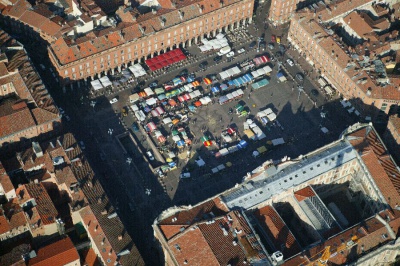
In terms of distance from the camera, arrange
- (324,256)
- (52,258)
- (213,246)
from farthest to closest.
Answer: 1. (52,258)
2. (213,246)
3. (324,256)

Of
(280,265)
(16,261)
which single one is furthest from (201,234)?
(16,261)

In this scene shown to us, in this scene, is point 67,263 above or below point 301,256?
above

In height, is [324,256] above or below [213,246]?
below

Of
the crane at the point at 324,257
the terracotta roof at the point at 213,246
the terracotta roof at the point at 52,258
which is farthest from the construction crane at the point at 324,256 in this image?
the terracotta roof at the point at 52,258

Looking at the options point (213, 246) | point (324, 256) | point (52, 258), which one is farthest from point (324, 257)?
point (52, 258)

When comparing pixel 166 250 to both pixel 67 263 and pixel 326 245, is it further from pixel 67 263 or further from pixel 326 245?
pixel 326 245

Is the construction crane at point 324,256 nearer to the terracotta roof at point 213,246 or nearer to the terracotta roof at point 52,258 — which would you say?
the terracotta roof at point 213,246

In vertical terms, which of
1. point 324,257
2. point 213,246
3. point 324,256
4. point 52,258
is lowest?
point 324,257

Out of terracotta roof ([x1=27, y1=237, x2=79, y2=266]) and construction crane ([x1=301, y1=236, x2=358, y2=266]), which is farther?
terracotta roof ([x1=27, y1=237, x2=79, y2=266])

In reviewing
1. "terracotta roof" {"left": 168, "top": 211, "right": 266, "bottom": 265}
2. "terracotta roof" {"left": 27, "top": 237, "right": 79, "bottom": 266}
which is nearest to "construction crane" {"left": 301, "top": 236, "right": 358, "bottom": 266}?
"terracotta roof" {"left": 168, "top": 211, "right": 266, "bottom": 265}

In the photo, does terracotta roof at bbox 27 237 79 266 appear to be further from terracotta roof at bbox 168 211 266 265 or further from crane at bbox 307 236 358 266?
crane at bbox 307 236 358 266

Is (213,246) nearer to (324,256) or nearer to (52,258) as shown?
(324,256)
